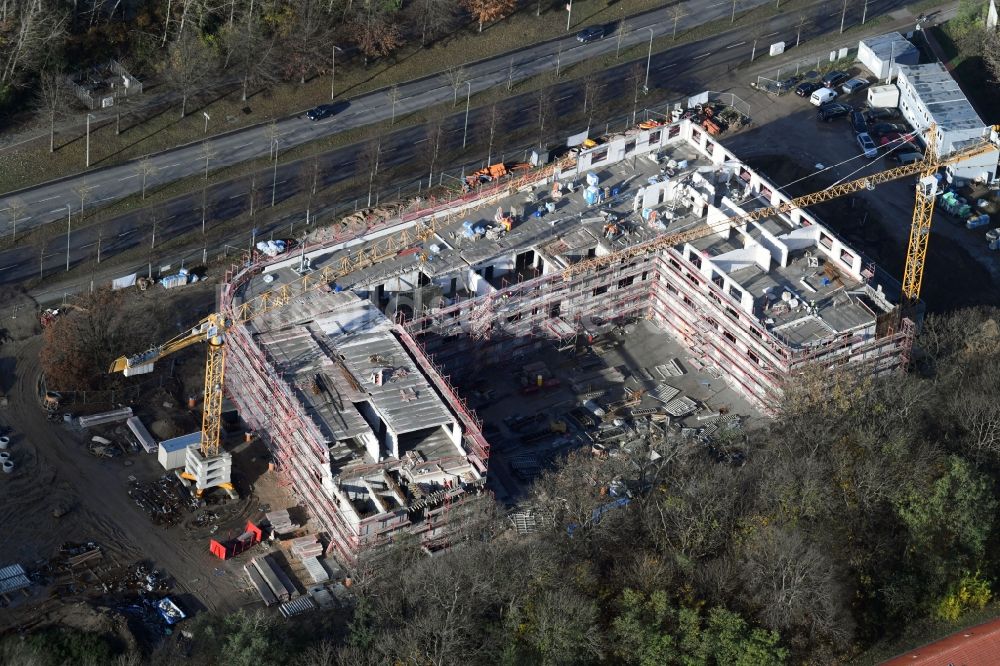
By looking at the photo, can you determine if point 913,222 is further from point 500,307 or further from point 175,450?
point 175,450

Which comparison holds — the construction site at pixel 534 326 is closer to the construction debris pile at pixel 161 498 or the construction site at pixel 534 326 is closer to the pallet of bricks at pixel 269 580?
the pallet of bricks at pixel 269 580

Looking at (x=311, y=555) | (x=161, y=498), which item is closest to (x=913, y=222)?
(x=311, y=555)

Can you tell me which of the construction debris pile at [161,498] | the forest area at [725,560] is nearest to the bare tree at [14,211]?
the construction debris pile at [161,498]

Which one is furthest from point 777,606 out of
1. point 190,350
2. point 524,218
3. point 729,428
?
point 190,350

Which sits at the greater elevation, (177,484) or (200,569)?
(177,484)

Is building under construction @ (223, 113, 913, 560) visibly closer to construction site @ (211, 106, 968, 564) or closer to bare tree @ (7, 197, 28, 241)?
construction site @ (211, 106, 968, 564)

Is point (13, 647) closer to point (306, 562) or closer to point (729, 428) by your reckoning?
point (306, 562)
